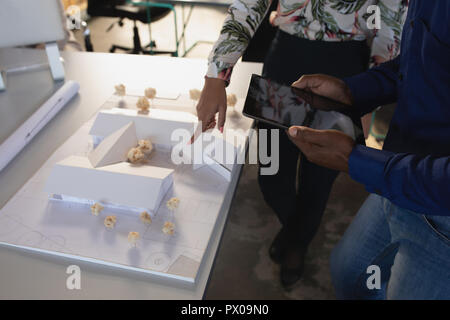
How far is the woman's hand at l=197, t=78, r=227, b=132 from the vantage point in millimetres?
931

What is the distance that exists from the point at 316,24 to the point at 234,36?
218mm

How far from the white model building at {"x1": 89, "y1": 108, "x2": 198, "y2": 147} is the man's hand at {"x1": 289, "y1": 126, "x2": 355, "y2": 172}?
29 cm

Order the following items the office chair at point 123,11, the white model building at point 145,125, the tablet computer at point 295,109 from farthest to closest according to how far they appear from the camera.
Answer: the office chair at point 123,11
the white model building at point 145,125
the tablet computer at point 295,109

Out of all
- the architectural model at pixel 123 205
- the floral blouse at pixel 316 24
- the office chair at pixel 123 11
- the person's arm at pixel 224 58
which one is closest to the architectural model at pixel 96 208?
the architectural model at pixel 123 205

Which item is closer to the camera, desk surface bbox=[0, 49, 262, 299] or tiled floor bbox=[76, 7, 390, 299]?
desk surface bbox=[0, 49, 262, 299]

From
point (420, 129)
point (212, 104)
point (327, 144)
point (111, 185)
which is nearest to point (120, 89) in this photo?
point (212, 104)

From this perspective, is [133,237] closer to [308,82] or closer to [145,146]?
[145,146]

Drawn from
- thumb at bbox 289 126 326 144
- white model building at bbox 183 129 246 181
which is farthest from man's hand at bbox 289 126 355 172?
white model building at bbox 183 129 246 181

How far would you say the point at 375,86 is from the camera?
2.88 ft

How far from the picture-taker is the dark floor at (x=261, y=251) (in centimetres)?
141

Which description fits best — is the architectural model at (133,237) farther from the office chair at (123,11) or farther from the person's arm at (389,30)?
the office chair at (123,11)

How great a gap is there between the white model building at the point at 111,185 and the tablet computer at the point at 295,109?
0.78ft

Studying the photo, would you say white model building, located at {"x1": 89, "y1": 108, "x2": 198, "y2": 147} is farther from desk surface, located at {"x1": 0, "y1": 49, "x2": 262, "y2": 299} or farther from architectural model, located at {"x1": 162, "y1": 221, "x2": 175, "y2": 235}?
architectural model, located at {"x1": 162, "y1": 221, "x2": 175, "y2": 235}
